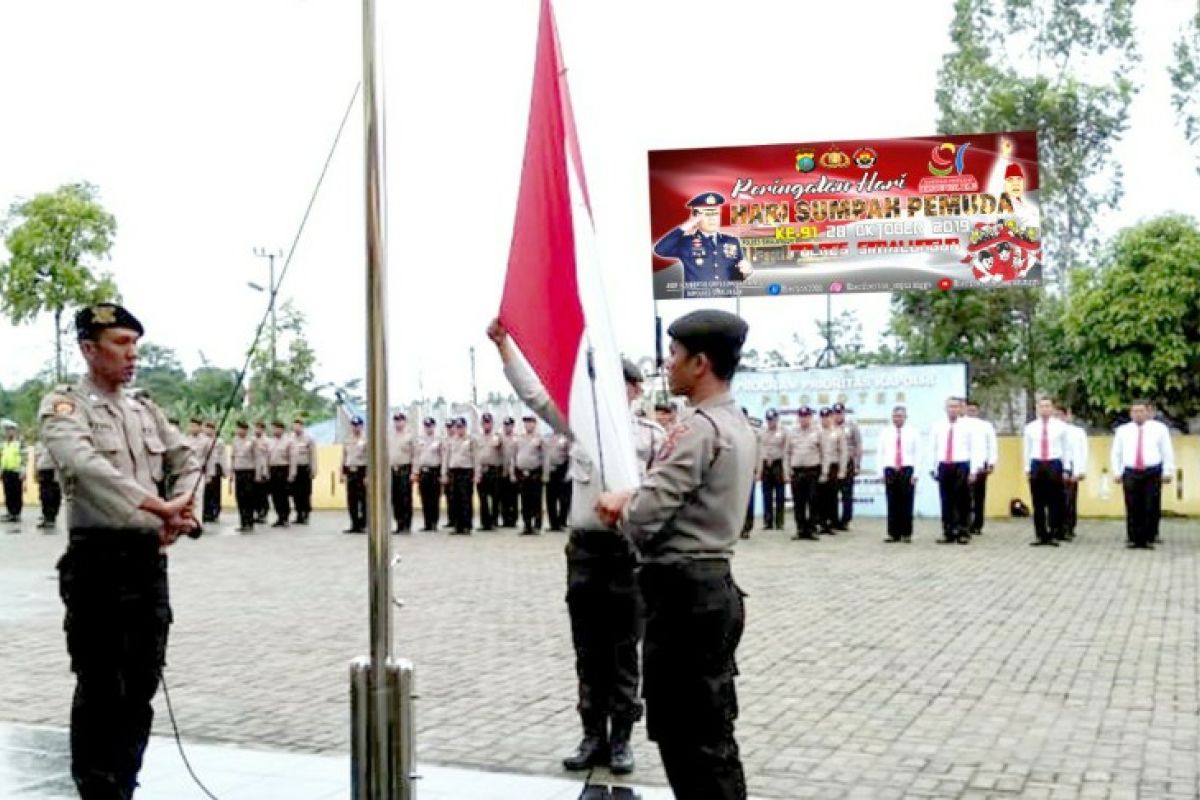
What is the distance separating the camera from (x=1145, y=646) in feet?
28.5

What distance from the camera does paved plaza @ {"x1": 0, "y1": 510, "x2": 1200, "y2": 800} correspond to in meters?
5.79

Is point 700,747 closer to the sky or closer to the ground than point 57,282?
closer to the ground

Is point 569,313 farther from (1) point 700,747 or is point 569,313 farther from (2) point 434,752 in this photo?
(2) point 434,752

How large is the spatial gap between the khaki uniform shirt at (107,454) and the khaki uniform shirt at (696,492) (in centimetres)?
192

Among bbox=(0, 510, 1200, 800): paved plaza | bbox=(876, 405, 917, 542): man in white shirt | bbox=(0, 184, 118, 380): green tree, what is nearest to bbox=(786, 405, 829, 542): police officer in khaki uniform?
bbox=(876, 405, 917, 542): man in white shirt

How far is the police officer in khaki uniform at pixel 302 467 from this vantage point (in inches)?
920

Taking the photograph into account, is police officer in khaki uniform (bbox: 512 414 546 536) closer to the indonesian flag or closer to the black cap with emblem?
the indonesian flag

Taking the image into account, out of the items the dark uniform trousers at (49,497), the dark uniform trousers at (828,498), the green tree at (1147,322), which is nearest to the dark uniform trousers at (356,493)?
the dark uniform trousers at (49,497)

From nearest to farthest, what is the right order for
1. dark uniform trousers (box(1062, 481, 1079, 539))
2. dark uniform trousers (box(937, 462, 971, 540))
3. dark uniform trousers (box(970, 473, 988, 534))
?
dark uniform trousers (box(937, 462, 971, 540)) → dark uniform trousers (box(1062, 481, 1079, 539)) → dark uniform trousers (box(970, 473, 988, 534))

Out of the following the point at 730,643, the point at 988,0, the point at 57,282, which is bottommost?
the point at 730,643

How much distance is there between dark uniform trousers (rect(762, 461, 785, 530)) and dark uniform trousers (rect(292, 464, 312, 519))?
835 centimetres

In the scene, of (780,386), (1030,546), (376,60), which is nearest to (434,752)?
(376,60)

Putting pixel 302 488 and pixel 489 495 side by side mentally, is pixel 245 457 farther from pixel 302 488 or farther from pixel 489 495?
pixel 489 495

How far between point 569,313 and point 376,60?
110 centimetres
